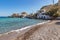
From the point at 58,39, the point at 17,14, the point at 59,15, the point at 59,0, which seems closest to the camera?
the point at 58,39

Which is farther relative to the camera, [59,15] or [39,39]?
[59,15]

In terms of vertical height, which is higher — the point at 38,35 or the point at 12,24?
the point at 38,35

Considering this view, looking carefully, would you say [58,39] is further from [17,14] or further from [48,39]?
[17,14]

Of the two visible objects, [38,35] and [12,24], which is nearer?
[38,35]

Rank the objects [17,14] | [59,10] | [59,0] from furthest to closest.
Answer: [17,14], [59,0], [59,10]

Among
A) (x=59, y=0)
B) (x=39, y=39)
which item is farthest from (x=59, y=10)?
(x=39, y=39)

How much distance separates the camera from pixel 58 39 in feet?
25.7

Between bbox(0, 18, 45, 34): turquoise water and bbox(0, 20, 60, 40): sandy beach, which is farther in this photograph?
bbox(0, 18, 45, 34): turquoise water

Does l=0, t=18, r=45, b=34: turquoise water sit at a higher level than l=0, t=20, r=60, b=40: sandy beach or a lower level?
lower

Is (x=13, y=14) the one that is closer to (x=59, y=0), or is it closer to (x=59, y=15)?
(x=59, y=0)

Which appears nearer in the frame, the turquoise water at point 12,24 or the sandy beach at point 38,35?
the sandy beach at point 38,35

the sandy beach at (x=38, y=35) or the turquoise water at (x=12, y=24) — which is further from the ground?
the sandy beach at (x=38, y=35)

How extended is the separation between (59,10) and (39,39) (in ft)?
138

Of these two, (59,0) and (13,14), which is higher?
(59,0)
